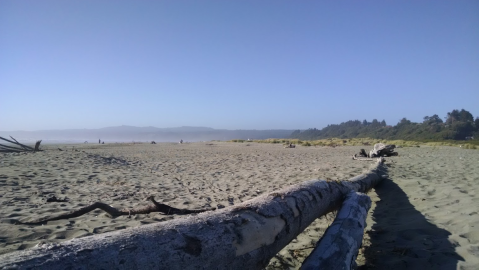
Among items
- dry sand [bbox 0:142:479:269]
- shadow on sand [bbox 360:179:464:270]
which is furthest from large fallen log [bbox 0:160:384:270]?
shadow on sand [bbox 360:179:464:270]

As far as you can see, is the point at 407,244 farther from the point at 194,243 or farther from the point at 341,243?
the point at 194,243

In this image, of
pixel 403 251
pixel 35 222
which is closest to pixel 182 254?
pixel 403 251

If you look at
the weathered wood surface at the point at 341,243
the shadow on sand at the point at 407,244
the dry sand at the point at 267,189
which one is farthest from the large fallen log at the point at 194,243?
the shadow on sand at the point at 407,244

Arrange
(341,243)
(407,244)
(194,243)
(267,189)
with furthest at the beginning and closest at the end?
(267,189)
(407,244)
(341,243)
(194,243)

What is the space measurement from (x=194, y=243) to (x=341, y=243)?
1.30m

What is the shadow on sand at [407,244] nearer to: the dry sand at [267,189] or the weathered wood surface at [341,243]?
the dry sand at [267,189]

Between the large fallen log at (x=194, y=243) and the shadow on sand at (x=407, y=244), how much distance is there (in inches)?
38.0

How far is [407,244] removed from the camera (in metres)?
3.08

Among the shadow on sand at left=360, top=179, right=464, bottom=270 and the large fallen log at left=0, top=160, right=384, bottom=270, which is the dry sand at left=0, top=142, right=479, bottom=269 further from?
the large fallen log at left=0, top=160, right=384, bottom=270

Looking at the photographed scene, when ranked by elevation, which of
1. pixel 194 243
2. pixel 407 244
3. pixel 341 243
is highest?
pixel 194 243

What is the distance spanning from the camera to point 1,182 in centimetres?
616

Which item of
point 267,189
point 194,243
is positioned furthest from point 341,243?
point 267,189

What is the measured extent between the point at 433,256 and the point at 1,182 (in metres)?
7.93

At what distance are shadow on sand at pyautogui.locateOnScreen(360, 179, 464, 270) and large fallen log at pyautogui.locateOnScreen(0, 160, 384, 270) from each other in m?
0.96
